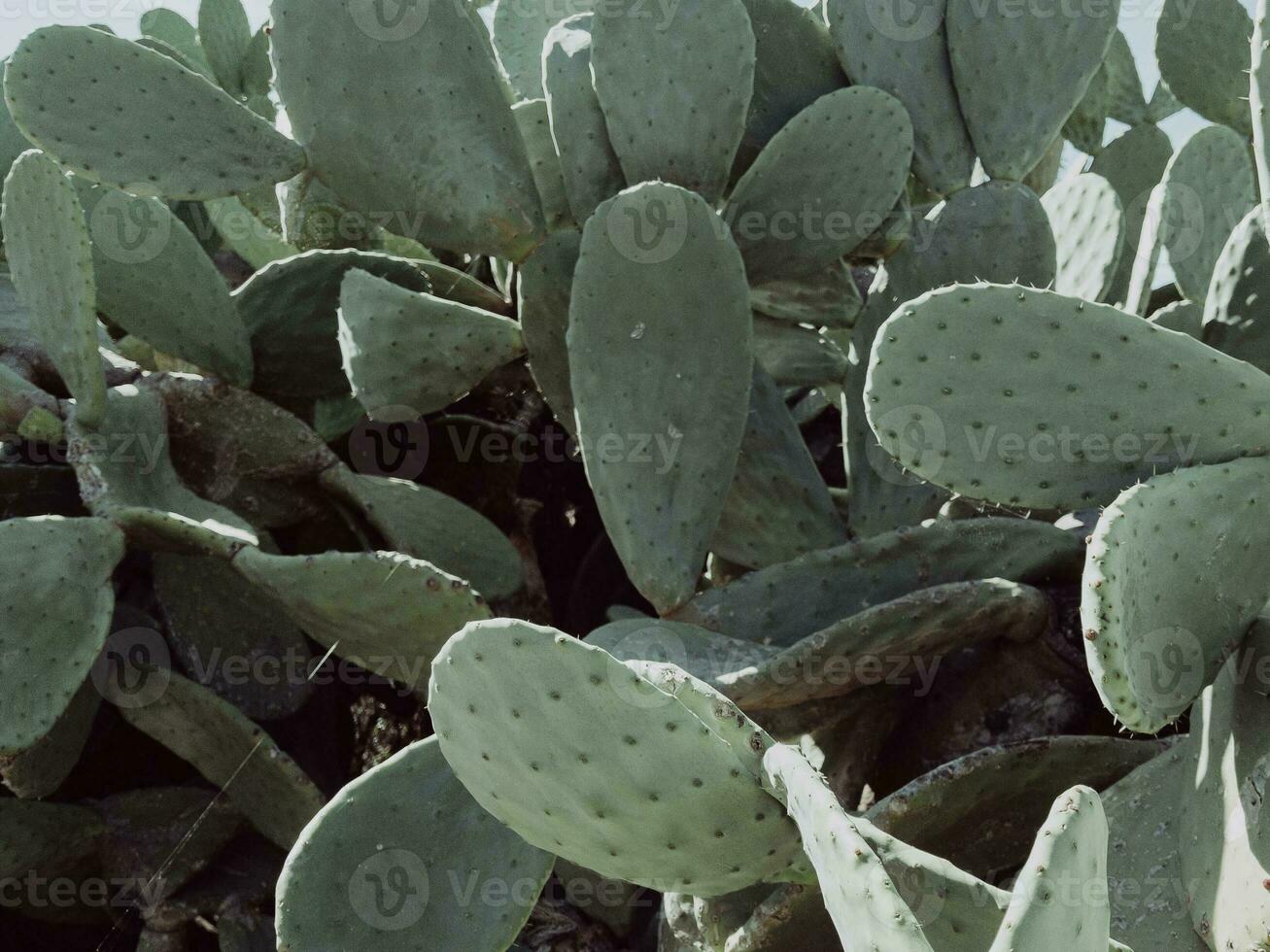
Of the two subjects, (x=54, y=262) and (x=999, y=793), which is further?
(x=54, y=262)

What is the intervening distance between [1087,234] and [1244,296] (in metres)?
0.38

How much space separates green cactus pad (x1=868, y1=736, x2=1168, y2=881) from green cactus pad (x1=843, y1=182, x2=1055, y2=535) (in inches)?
19.8

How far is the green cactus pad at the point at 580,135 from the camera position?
2238 mm

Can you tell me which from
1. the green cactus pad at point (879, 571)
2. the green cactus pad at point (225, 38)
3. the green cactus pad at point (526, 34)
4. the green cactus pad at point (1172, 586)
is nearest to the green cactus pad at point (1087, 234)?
the green cactus pad at point (879, 571)

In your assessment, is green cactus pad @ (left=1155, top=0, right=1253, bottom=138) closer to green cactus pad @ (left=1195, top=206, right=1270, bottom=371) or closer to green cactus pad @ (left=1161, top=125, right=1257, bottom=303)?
green cactus pad @ (left=1161, top=125, right=1257, bottom=303)

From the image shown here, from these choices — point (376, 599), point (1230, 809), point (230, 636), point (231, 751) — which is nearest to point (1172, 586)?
point (1230, 809)

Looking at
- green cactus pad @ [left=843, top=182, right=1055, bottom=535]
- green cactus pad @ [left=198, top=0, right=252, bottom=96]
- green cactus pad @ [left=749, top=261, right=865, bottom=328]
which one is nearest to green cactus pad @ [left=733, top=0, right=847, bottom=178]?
green cactus pad @ [left=749, top=261, right=865, bottom=328]

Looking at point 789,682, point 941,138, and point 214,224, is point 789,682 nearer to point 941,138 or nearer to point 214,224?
point 941,138

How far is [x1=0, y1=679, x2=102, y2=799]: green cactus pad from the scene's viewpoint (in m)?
2.02

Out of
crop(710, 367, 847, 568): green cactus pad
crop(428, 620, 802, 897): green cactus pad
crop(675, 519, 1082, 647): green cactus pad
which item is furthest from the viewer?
crop(710, 367, 847, 568): green cactus pad

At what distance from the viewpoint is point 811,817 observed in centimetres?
114

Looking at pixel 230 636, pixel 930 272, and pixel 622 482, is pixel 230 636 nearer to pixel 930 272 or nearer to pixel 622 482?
pixel 622 482

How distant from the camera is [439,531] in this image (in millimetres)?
2236

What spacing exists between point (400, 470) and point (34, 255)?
69cm
